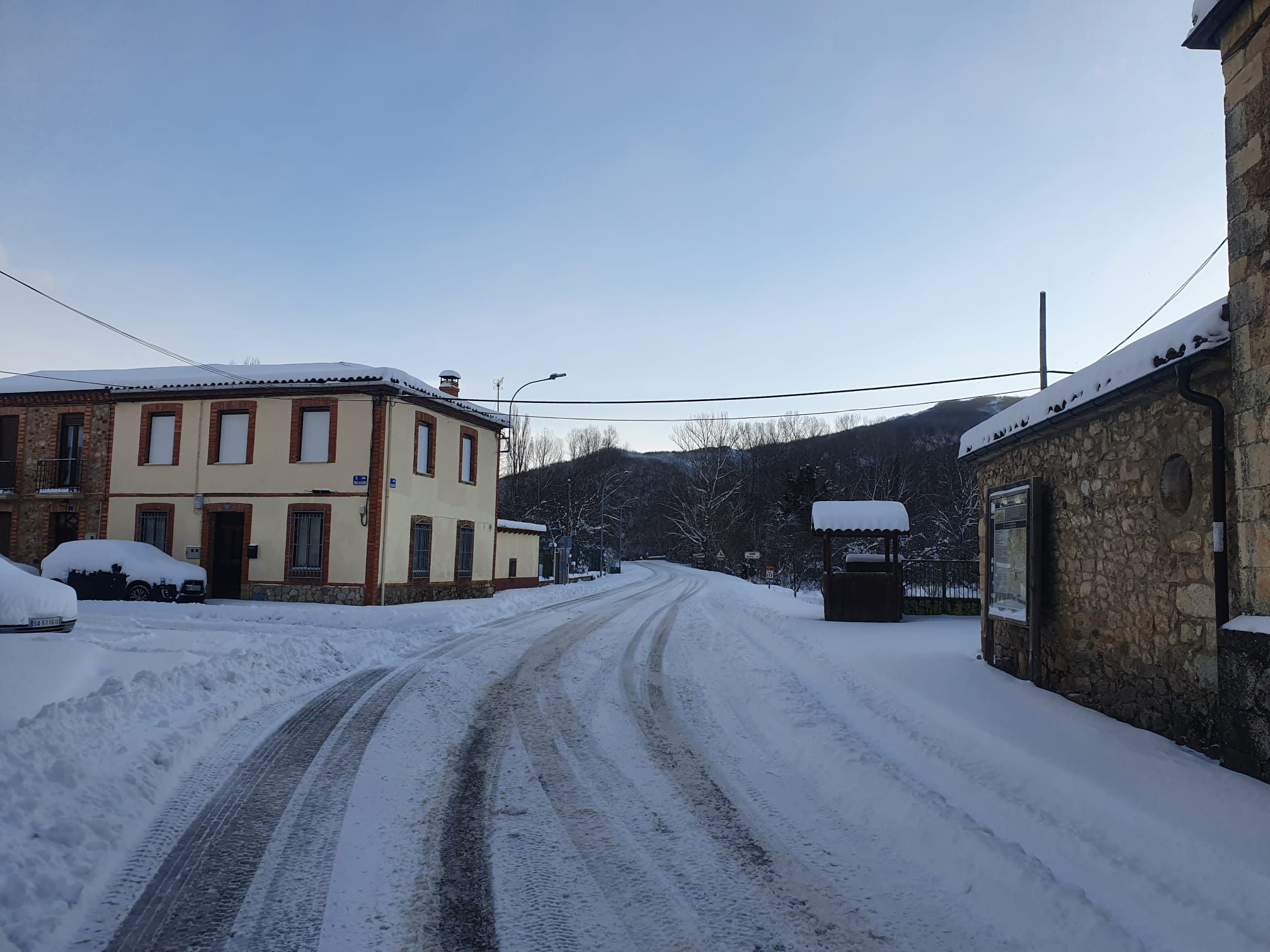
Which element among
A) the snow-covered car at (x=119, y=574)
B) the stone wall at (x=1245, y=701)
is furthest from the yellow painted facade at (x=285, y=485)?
the stone wall at (x=1245, y=701)

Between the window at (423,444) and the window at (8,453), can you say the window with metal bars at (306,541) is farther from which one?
the window at (8,453)

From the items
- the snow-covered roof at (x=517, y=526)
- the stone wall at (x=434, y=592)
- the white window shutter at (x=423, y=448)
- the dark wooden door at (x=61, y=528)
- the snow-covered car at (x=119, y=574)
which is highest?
the white window shutter at (x=423, y=448)

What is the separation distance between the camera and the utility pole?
20.6 meters

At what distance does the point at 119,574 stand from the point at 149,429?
5.50 m

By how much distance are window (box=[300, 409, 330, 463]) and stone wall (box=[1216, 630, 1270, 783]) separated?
2039 cm

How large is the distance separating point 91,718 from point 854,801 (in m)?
6.05

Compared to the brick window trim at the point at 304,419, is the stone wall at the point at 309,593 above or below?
below

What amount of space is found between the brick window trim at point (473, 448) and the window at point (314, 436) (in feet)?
14.2

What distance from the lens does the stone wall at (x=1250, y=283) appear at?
524cm

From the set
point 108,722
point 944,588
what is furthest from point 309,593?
point 944,588

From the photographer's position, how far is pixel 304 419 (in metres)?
21.7

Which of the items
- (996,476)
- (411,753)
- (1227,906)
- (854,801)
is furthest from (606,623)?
(1227,906)

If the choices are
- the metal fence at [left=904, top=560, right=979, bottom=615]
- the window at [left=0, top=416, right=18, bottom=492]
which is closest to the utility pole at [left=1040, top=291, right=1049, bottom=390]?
the metal fence at [left=904, top=560, right=979, bottom=615]

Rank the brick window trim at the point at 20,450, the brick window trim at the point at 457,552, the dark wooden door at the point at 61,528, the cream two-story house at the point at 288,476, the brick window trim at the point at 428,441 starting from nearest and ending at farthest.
Answer: the cream two-story house at the point at 288,476 → the brick window trim at the point at 428,441 → the dark wooden door at the point at 61,528 → the brick window trim at the point at 20,450 → the brick window trim at the point at 457,552
